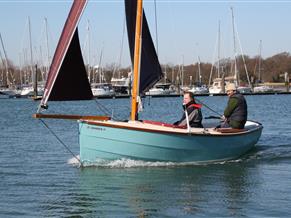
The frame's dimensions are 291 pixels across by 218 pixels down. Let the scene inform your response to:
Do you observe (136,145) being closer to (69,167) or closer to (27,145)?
(69,167)

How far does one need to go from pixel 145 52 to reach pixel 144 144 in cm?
290

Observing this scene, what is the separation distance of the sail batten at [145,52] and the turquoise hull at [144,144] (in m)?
1.93

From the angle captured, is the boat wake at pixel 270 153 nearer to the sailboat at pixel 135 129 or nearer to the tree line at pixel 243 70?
the sailboat at pixel 135 129

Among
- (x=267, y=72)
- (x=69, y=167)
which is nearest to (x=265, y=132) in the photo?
(x=69, y=167)

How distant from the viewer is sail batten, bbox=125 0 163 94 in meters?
16.7

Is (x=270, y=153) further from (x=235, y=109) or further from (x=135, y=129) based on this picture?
(x=135, y=129)

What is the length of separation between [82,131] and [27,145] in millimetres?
7883

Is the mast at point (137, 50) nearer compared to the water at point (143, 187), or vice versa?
the water at point (143, 187)

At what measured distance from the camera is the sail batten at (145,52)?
16.7 meters

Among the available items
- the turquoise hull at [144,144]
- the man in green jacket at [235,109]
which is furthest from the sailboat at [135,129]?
the man in green jacket at [235,109]

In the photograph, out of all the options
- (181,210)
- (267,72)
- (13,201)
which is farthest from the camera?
(267,72)

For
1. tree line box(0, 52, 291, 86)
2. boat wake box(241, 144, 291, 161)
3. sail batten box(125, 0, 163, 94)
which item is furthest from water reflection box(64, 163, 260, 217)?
tree line box(0, 52, 291, 86)

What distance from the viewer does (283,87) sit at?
110812 mm

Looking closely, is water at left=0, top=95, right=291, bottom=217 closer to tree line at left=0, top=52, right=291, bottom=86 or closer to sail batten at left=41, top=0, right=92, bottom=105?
sail batten at left=41, top=0, right=92, bottom=105
